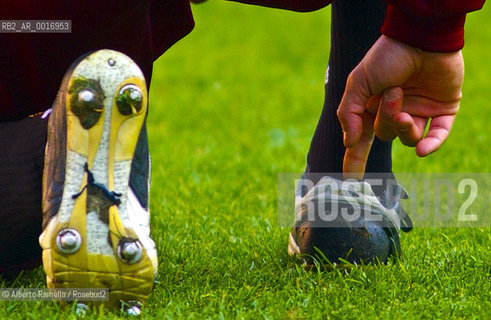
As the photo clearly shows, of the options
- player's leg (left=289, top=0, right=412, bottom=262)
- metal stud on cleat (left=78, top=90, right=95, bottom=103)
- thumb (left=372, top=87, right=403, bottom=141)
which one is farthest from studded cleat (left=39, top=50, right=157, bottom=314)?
player's leg (left=289, top=0, right=412, bottom=262)

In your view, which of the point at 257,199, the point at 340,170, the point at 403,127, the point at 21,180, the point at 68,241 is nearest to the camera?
the point at 68,241

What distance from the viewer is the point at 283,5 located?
65.7 inches

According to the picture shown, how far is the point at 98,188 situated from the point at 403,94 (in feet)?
1.96

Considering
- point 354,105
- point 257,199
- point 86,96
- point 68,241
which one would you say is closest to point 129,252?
point 68,241

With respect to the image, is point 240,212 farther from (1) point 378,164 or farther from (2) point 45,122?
(2) point 45,122

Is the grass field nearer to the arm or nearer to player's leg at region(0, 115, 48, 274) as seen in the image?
player's leg at region(0, 115, 48, 274)

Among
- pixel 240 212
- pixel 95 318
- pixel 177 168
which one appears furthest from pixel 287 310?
pixel 177 168

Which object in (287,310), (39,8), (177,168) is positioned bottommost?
(287,310)

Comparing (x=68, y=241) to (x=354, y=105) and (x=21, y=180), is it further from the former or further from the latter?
(x=354, y=105)

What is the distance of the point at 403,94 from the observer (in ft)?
5.16

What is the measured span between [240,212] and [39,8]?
112cm

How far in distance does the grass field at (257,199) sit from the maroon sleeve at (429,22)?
496mm

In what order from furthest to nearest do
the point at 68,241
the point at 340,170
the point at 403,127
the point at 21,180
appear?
the point at 340,170 < the point at 21,180 < the point at 403,127 < the point at 68,241

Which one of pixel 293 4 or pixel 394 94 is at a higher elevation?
pixel 293 4
